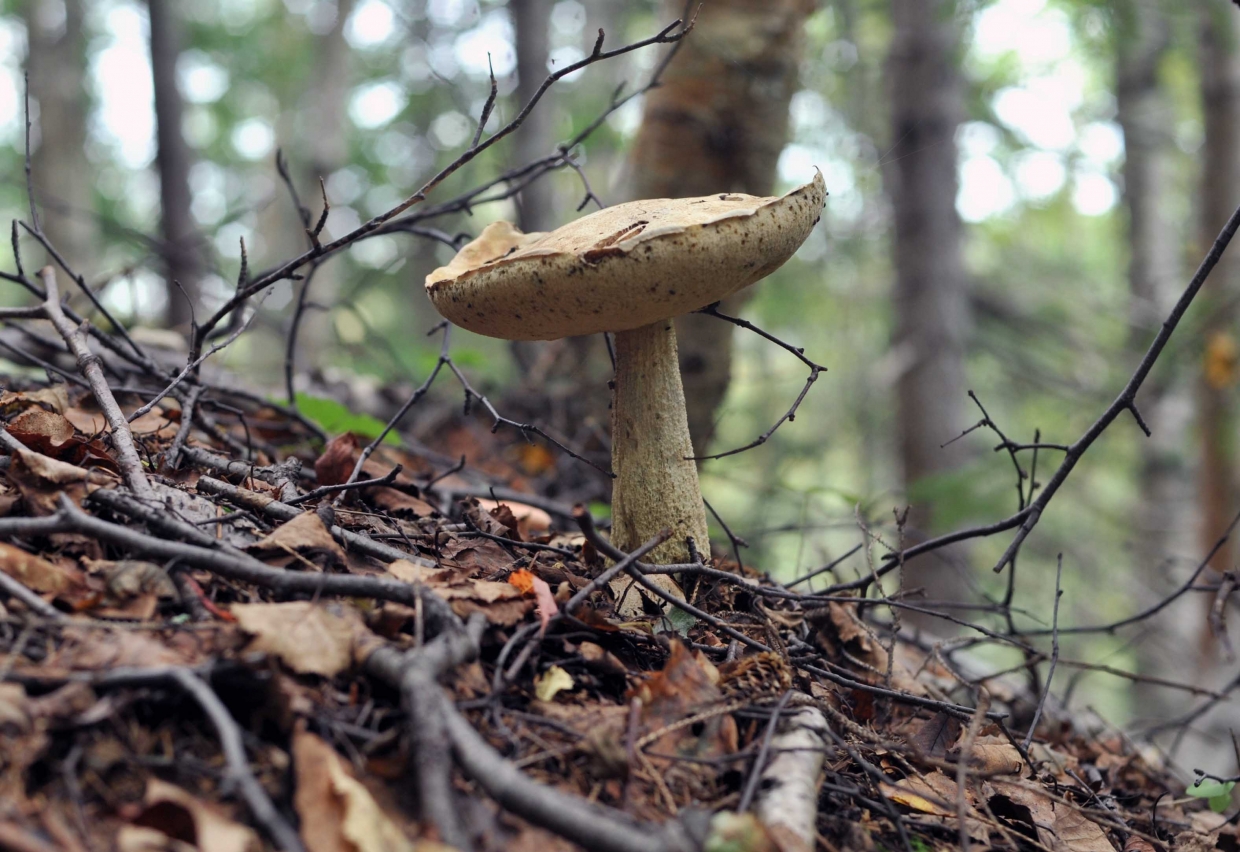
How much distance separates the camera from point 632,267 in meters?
1.59

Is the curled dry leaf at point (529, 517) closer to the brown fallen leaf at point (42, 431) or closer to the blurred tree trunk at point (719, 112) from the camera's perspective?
the brown fallen leaf at point (42, 431)

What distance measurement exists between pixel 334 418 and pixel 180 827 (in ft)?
6.88

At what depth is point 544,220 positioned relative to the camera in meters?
5.29

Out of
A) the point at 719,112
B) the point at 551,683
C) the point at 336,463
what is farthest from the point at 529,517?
the point at 719,112

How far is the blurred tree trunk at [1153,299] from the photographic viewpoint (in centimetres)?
688

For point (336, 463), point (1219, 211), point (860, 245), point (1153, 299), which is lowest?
point (336, 463)

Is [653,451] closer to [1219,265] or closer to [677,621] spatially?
[677,621]

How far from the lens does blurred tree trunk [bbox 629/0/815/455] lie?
3896 mm

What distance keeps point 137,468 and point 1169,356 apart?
5372 millimetres

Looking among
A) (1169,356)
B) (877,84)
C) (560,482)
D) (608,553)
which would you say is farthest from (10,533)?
(877,84)

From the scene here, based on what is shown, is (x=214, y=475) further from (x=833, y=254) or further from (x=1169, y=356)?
(x=833, y=254)

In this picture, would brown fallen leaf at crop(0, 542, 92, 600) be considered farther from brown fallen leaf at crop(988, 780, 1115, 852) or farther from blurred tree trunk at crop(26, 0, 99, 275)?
blurred tree trunk at crop(26, 0, 99, 275)

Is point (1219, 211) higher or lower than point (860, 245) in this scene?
lower

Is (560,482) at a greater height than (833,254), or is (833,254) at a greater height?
(833,254)
